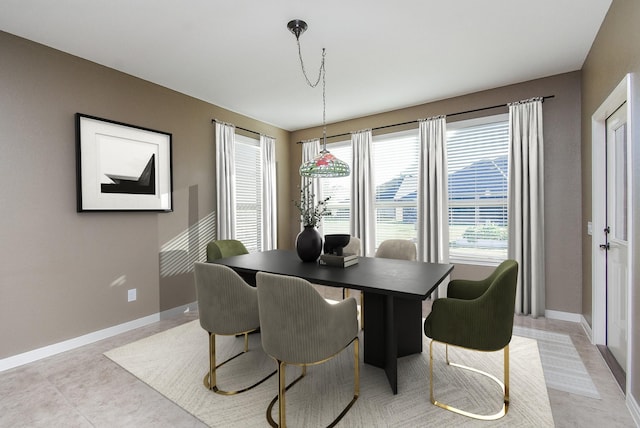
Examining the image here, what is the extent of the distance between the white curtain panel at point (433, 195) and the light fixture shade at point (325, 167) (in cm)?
171

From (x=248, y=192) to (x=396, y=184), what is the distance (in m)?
2.26

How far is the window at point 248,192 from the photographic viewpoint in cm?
461

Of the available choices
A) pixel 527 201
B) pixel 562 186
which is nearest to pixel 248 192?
pixel 527 201

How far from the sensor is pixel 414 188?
4.44 meters

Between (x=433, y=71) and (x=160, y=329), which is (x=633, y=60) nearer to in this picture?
(x=433, y=71)

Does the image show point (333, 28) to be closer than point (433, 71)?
Yes

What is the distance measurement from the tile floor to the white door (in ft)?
0.86

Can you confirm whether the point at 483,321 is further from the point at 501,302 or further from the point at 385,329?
the point at 385,329

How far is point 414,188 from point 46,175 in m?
4.16

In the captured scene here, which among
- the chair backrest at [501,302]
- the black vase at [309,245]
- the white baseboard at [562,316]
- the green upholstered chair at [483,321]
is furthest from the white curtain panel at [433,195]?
the chair backrest at [501,302]

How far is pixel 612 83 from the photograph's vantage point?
2.26 meters

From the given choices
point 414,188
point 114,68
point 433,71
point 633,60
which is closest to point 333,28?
point 433,71

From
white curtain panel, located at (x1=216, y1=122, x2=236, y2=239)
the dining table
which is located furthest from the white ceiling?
the dining table

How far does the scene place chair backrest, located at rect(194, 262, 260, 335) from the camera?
1971mm
